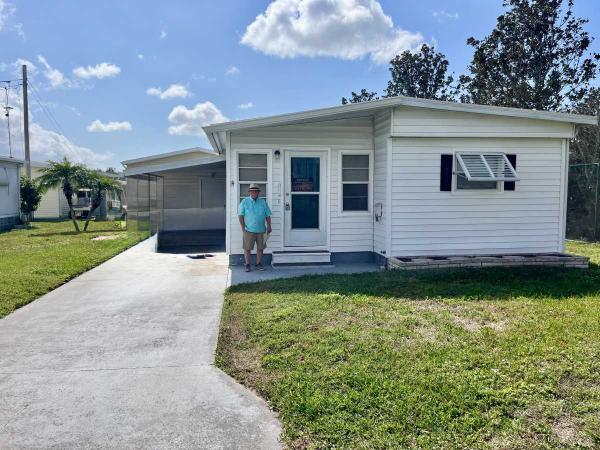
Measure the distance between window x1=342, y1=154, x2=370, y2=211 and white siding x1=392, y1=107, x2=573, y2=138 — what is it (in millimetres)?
1126

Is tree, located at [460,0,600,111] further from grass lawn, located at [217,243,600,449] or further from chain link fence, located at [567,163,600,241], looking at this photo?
grass lawn, located at [217,243,600,449]

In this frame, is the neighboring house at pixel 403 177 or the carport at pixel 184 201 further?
the carport at pixel 184 201

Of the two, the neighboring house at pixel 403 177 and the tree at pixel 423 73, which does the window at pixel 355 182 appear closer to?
the neighboring house at pixel 403 177

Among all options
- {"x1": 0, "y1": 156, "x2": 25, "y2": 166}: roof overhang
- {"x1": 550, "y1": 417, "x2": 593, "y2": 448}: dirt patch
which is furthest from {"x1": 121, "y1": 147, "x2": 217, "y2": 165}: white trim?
{"x1": 550, "y1": 417, "x2": 593, "y2": 448}: dirt patch

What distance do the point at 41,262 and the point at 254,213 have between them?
438cm

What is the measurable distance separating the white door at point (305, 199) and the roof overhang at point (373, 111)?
84 centimetres

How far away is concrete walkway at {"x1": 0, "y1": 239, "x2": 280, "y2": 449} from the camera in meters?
2.81

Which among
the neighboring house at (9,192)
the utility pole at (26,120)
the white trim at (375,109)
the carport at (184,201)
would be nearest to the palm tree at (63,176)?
the carport at (184,201)

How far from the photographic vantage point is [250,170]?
8383 millimetres

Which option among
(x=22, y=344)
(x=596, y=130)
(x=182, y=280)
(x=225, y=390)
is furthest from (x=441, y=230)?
(x=596, y=130)

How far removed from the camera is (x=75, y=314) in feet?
18.2

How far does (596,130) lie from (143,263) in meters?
13.9

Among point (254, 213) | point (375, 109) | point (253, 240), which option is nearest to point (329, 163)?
point (375, 109)

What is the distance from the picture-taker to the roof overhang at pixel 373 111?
7406 millimetres
